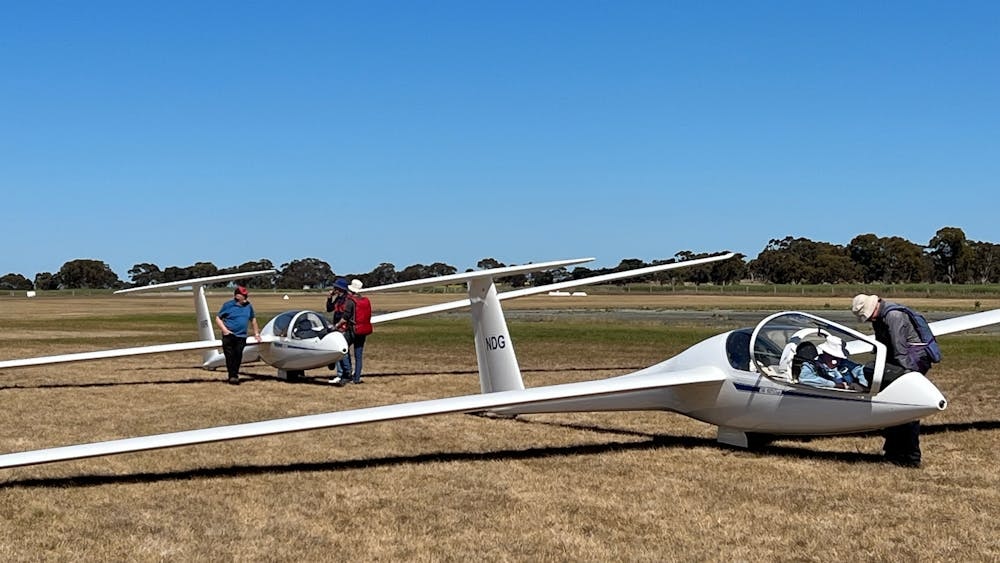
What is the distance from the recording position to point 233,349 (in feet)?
53.3

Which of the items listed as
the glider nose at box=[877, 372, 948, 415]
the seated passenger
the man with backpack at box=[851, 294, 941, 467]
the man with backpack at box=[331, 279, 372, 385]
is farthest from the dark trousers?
the glider nose at box=[877, 372, 948, 415]

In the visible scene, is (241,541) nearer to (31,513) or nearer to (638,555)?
(31,513)

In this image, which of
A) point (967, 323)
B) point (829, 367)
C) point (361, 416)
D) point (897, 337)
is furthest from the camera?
point (967, 323)

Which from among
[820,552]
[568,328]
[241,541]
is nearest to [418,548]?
[241,541]

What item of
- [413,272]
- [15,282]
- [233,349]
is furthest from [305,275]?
[233,349]

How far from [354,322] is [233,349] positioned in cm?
222

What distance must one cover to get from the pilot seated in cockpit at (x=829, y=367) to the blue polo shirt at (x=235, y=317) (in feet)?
33.4

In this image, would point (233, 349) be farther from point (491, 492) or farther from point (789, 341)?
point (789, 341)

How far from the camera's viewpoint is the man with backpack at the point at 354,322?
52.7 feet

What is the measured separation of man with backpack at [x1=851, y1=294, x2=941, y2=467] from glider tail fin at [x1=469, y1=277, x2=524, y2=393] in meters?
4.18

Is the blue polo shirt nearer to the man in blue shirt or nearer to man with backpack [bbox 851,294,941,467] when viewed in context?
the man in blue shirt

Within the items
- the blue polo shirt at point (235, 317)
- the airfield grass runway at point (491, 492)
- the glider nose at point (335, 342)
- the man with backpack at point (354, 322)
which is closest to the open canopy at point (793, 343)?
the airfield grass runway at point (491, 492)

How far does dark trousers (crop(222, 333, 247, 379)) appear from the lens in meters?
16.1

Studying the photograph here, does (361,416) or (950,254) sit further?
(950,254)
